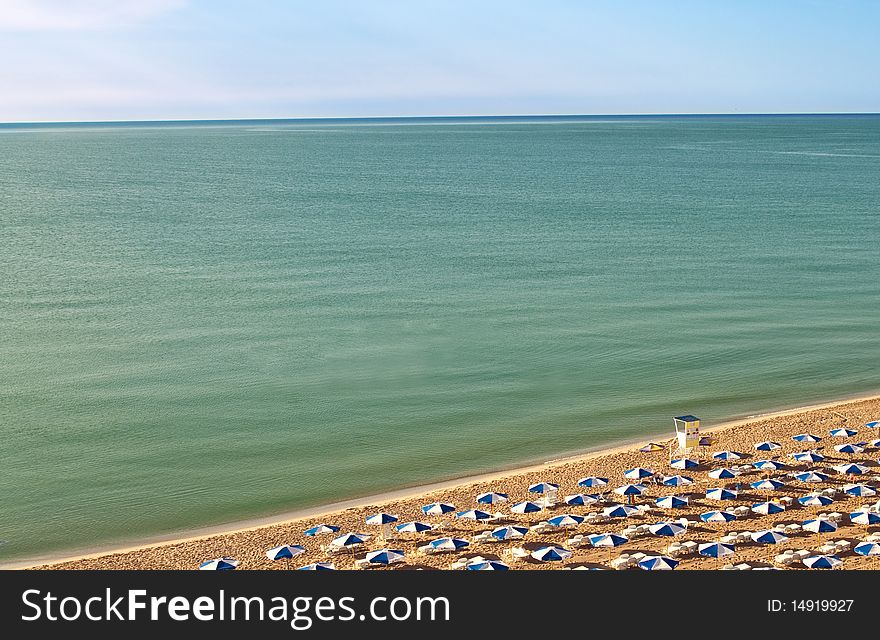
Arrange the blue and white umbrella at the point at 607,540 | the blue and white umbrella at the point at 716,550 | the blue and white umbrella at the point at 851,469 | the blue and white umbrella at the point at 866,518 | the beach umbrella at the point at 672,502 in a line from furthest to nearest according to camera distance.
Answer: the blue and white umbrella at the point at 851,469
the beach umbrella at the point at 672,502
the blue and white umbrella at the point at 866,518
the blue and white umbrella at the point at 607,540
the blue and white umbrella at the point at 716,550

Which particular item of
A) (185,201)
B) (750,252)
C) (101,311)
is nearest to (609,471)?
(101,311)

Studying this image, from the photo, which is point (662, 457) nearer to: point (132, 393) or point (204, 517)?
point (204, 517)

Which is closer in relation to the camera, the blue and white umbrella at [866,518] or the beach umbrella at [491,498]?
the blue and white umbrella at [866,518]

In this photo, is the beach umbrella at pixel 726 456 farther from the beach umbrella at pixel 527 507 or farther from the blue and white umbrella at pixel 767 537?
the beach umbrella at pixel 527 507

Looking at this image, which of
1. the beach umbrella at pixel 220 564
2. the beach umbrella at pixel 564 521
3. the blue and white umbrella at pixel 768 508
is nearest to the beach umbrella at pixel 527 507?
the beach umbrella at pixel 564 521

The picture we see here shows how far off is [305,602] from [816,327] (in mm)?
51796

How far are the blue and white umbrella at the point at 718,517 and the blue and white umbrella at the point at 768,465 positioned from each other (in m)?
4.56

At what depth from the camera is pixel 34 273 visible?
68.2 meters

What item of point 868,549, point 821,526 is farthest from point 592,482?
point 868,549

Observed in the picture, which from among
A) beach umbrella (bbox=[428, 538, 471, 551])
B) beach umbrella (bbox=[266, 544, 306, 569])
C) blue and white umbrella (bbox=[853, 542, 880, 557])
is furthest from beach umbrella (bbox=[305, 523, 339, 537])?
blue and white umbrella (bbox=[853, 542, 880, 557])

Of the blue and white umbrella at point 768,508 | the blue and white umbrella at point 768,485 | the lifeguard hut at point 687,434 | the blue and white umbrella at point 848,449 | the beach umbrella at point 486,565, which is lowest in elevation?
the beach umbrella at point 486,565

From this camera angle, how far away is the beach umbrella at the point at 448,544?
24828mm

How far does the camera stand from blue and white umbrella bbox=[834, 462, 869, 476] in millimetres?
29844

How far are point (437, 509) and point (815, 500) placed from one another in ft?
36.5
